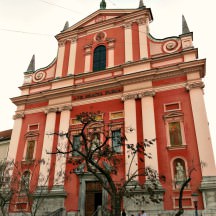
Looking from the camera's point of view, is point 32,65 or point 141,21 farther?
point 32,65

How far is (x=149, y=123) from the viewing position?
52.4 ft

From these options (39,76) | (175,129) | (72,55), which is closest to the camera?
(175,129)

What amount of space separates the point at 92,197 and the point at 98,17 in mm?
15604

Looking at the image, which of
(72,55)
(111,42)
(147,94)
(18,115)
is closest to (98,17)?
(111,42)

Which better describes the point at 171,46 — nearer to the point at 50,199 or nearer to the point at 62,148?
the point at 62,148

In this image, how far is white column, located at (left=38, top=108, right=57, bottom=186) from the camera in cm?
1708

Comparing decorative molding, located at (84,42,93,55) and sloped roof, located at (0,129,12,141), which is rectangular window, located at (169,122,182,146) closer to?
decorative molding, located at (84,42,93,55)

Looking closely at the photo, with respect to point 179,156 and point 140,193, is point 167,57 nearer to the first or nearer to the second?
point 179,156

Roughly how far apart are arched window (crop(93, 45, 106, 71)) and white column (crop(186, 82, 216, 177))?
24.3 feet

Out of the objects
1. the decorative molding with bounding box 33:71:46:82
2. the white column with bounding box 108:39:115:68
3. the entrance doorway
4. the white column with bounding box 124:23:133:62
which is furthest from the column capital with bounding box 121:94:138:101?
the decorative molding with bounding box 33:71:46:82

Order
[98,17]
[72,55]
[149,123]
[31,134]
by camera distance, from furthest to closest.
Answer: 1. [98,17]
2. [72,55]
3. [31,134]
4. [149,123]

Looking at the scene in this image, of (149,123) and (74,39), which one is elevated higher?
(74,39)

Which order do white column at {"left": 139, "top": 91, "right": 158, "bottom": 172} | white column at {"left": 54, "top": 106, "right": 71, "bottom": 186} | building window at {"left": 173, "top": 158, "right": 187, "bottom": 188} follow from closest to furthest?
building window at {"left": 173, "top": 158, "right": 187, "bottom": 188}, white column at {"left": 139, "top": 91, "right": 158, "bottom": 172}, white column at {"left": 54, "top": 106, "right": 71, "bottom": 186}

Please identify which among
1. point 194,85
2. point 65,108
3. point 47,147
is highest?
point 194,85
